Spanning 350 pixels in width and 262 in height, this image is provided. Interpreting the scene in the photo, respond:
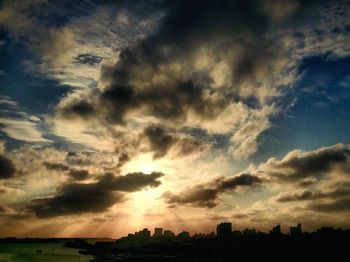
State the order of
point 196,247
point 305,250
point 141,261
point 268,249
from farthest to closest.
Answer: point 196,247 → point 141,261 → point 268,249 → point 305,250

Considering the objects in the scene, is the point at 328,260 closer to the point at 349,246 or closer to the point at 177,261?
the point at 349,246

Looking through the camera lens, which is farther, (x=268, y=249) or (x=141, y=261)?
(x=141, y=261)

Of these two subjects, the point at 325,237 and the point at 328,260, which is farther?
the point at 325,237

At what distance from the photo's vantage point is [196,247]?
7141 inches

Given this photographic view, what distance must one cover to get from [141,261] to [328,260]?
217 feet

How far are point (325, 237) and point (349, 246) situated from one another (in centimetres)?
1684

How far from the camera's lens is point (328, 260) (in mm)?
92438

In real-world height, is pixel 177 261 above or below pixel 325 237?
below

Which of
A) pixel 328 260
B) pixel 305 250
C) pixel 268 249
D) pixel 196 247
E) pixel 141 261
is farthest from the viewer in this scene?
pixel 196 247

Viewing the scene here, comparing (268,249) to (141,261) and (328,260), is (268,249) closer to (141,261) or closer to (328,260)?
(328,260)

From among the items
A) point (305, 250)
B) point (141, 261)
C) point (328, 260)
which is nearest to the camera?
point (328, 260)

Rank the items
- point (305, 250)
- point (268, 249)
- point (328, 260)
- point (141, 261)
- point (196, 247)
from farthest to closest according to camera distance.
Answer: point (196, 247)
point (141, 261)
point (268, 249)
point (305, 250)
point (328, 260)

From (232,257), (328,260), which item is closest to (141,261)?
(232,257)

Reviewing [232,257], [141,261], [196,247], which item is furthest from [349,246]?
[196,247]
